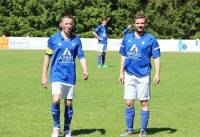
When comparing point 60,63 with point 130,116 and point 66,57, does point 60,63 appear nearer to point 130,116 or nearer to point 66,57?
point 66,57

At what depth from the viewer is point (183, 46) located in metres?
46.2

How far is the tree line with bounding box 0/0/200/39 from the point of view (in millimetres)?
59469

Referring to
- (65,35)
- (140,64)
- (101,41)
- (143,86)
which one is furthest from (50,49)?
(101,41)

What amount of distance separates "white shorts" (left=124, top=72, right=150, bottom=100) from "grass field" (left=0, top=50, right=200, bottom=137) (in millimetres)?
664

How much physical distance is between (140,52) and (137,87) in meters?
0.57

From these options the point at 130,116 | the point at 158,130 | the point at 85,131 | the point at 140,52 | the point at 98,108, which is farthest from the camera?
the point at 98,108

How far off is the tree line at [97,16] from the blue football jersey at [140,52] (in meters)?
49.5

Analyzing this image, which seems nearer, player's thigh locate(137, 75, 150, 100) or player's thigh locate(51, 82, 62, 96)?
player's thigh locate(51, 82, 62, 96)

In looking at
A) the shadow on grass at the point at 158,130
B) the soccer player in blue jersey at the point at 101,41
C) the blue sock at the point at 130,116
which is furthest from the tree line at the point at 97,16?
the blue sock at the point at 130,116

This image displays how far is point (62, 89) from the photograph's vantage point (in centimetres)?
848

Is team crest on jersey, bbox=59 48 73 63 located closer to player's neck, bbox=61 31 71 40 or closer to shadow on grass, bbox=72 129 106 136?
player's neck, bbox=61 31 71 40

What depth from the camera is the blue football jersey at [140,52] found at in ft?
28.5

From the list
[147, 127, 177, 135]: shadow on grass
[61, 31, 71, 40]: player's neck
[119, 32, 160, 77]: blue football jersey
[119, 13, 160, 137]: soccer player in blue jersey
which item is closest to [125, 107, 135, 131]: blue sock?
[119, 13, 160, 137]: soccer player in blue jersey

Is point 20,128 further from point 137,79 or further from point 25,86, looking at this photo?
point 25,86
